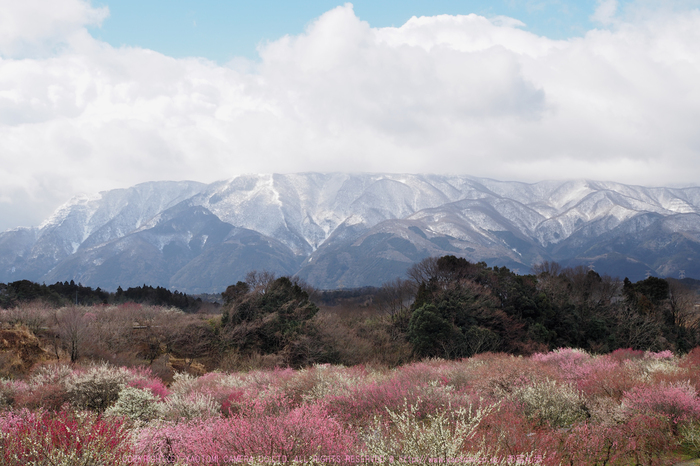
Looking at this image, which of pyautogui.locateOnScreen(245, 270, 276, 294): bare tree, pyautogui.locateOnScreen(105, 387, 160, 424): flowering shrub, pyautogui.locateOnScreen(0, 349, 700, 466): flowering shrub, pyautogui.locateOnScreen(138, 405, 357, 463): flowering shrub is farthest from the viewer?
pyautogui.locateOnScreen(245, 270, 276, 294): bare tree

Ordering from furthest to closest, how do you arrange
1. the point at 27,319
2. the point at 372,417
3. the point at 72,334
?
the point at 27,319, the point at 72,334, the point at 372,417

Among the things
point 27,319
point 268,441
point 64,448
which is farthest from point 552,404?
point 27,319

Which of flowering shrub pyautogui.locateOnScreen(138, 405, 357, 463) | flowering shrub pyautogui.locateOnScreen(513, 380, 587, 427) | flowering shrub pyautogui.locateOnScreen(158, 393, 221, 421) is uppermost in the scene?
flowering shrub pyautogui.locateOnScreen(138, 405, 357, 463)

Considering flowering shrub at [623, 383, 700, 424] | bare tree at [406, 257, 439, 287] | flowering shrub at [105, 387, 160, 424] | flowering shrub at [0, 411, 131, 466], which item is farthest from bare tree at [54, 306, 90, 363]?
bare tree at [406, 257, 439, 287]

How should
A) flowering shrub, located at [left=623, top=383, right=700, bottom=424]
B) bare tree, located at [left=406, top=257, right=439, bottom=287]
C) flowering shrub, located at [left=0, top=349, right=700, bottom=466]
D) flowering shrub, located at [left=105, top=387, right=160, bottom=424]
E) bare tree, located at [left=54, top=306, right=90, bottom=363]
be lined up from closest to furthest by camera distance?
flowering shrub, located at [left=0, top=349, right=700, bottom=466]
flowering shrub, located at [left=623, top=383, right=700, bottom=424]
flowering shrub, located at [left=105, top=387, right=160, bottom=424]
bare tree, located at [left=54, top=306, right=90, bottom=363]
bare tree, located at [left=406, top=257, right=439, bottom=287]

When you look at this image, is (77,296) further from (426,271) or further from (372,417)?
(372,417)

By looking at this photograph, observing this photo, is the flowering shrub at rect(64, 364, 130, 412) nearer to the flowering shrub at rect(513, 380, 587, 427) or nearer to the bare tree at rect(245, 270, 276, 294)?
the flowering shrub at rect(513, 380, 587, 427)

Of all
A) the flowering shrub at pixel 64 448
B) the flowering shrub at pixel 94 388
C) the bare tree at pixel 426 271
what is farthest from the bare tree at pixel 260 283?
the flowering shrub at pixel 64 448

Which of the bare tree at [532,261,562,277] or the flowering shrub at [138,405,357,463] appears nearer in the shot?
the flowering shrub at [138,405,357,463]

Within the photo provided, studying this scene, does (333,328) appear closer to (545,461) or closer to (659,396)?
(659,396)

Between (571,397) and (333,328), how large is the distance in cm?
2688

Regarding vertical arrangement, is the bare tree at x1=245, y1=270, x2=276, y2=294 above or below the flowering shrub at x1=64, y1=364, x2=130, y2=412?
below

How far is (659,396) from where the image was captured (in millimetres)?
11477

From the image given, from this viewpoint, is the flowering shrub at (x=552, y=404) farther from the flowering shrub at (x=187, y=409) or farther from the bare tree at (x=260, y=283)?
the bare tree at (x=260, y=283)
